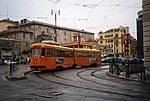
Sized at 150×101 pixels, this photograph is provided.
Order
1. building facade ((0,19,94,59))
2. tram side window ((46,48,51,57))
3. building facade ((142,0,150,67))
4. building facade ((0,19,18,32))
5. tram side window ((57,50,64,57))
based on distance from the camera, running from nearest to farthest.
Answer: building facade ((142,0,150,67)) → tram side window ((46,48,51,57)) → tram side window ((57,50,64,57)) → building facade ((0,19,94,59)) → building facade ((0,19,18,32))

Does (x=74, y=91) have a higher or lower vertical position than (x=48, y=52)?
lower

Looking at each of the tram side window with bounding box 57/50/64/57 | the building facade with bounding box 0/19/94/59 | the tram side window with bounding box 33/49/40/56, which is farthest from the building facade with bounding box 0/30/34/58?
the tram side window with bounding box 33/49/40/56

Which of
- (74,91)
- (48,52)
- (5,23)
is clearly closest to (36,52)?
(48,52)

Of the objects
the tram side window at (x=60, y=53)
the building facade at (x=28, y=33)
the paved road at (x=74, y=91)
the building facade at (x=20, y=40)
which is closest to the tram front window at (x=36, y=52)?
the tram side window at (x=60, y=53)

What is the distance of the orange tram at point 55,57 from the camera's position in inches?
882

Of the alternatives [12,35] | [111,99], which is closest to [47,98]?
[111,99]

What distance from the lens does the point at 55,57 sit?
24.5 metres

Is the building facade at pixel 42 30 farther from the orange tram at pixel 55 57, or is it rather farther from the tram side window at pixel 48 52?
the tram side window at pixel 48 52

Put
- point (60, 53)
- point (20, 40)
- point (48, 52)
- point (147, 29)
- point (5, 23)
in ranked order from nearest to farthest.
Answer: point (147, 29), point (48, 52), point (60, 53), point (20, 40), point (5, 23)

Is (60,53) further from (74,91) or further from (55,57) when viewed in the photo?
(74,91)

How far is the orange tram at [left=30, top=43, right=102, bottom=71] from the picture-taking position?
22.4m

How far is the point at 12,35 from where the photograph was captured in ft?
216

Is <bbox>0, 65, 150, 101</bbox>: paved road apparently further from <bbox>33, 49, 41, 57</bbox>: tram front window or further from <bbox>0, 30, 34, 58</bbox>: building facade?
<bbox>0, 30, 34, 58</bbox>: building facade

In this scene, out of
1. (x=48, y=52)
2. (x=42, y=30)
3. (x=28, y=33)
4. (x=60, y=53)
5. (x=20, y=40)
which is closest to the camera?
(x=48, y=52)
